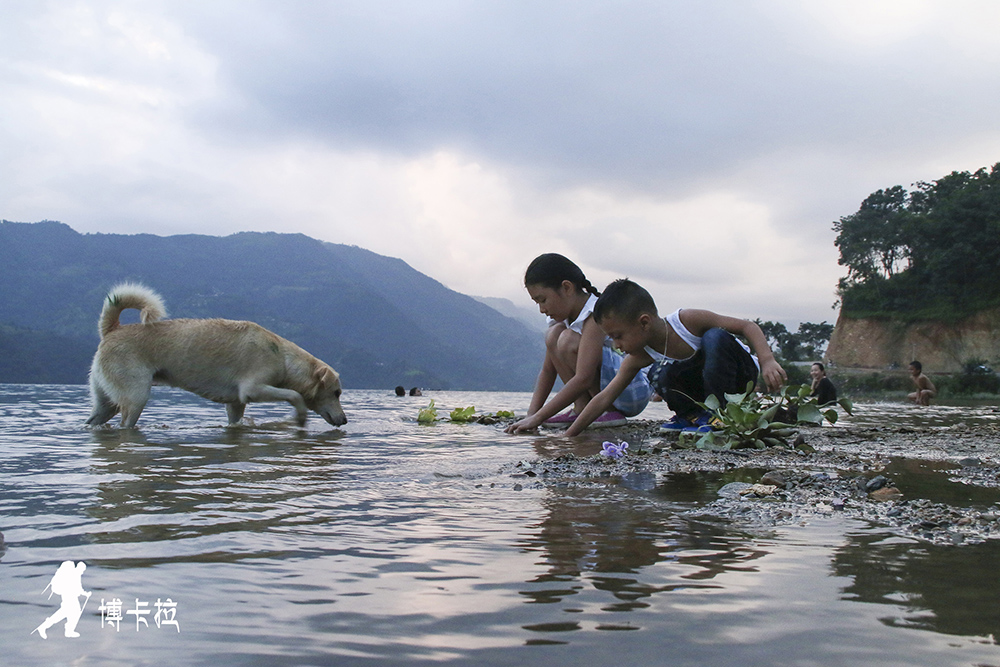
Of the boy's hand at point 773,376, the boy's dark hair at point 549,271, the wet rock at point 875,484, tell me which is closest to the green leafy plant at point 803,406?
the boy's hand at point 773,376

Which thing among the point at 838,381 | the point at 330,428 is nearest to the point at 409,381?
the point at 838,381

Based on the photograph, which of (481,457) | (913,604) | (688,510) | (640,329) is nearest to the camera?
(913,604)

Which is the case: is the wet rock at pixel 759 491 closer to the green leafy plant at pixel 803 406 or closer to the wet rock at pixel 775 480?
the wet rock at pixel 775 480

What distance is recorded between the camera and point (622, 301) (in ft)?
19.7

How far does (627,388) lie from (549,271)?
1.76 meters

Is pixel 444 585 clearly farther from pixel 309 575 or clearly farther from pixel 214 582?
pixel 214 582

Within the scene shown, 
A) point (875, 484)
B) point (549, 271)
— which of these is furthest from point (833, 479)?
point (549, 271)

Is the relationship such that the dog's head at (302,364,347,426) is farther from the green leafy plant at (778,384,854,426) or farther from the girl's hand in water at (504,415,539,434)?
the green leafy plant at (778,384,854,426)

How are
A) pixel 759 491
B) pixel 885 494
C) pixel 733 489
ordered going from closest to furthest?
pixel 885 494
pixel 759 491
pixel 733 489

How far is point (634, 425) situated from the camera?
8.50 m

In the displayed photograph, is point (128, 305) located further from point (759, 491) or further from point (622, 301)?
point (759, 491)

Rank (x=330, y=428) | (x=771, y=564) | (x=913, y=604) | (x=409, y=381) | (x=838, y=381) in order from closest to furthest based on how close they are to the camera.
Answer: (x=913, y=604)
(x=771, y=564)
(x=330, y=428)
(x=838, y=381)
(x=409, y=381)

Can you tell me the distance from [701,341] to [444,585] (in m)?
5.26

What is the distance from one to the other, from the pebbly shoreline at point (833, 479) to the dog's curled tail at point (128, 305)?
5480 millimetres
